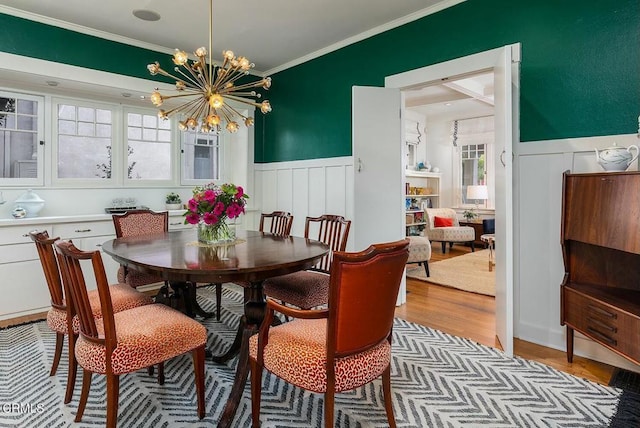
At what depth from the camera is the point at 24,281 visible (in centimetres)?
340

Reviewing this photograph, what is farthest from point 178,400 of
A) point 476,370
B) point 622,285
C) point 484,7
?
point 484,7

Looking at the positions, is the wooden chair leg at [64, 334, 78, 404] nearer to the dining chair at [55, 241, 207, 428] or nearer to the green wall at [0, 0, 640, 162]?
the dining chair at [55, 241, 207, 428]

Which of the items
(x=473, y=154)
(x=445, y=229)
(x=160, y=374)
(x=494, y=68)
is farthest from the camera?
(x=473, y=154)

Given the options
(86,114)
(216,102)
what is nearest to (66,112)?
(86,114)

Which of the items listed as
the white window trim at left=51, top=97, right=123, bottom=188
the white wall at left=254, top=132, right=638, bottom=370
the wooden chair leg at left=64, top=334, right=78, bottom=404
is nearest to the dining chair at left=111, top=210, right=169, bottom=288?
the wooden chair leg at left=64, top=334, right=78, bottom=404

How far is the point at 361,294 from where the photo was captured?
147cm

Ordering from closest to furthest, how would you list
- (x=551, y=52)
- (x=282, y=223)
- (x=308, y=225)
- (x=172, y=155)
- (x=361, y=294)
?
1. (x=361, y=294)
2. (x=551, y=52)
3. (x=308, y=225)
4. (x=282, y=223)
5. (x=172, y=155)

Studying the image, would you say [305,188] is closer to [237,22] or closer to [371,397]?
[237,22]

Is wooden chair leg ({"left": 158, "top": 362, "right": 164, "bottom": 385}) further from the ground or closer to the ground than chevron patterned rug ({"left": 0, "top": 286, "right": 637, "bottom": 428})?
further from the ground

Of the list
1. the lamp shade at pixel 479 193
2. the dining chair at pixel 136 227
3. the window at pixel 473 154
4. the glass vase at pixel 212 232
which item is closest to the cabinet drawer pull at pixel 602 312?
the glass vase at pixel 212 232

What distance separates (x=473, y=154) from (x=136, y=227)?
23.6 feet

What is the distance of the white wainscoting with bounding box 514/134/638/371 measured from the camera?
264cm

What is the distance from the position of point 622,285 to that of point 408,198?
5.38 metres

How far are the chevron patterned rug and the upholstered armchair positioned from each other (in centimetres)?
441
